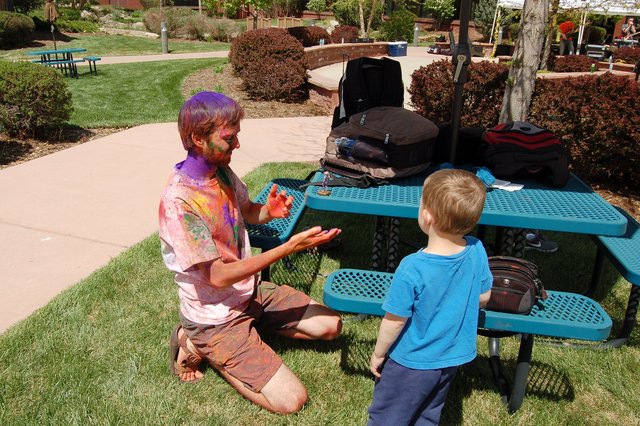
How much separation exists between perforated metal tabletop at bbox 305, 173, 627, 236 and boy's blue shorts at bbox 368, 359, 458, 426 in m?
0.90

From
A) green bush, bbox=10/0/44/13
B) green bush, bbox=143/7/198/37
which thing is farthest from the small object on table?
green bush, bbox=10/0/44/13

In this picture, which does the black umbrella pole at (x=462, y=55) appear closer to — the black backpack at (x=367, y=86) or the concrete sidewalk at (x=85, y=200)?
the black backpack at (x=367, y=86)

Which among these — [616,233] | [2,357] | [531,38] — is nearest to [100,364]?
[2,357]

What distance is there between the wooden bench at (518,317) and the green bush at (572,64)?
1648 cm

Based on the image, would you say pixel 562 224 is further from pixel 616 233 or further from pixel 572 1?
pixel 572 1

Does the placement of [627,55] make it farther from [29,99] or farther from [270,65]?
[29,99]

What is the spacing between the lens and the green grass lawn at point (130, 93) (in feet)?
28.4

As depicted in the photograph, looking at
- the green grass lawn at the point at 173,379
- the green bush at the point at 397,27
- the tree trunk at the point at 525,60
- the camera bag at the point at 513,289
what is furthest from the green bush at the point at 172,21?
the camera bag at the point at 513,289

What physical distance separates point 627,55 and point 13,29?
76.5 ft

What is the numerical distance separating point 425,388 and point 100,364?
1.72 meters

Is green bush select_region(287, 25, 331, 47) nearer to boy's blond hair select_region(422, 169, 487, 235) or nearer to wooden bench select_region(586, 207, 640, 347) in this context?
wooden bench select_region(586, 207, 640, 347)

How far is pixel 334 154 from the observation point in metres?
3.31

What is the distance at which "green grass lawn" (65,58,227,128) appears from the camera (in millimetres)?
8656

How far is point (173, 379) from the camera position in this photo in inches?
109
